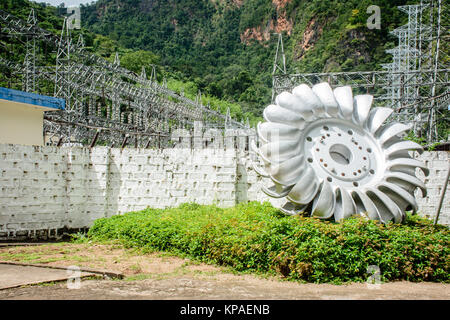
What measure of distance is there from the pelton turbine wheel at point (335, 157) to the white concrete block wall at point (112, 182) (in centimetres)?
254

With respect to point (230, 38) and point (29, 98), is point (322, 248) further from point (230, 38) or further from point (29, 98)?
point (230, 38)

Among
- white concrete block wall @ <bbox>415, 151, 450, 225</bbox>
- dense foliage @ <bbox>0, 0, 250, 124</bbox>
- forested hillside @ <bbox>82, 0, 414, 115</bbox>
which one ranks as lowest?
white concrete block wall @ <bbox>415, 151, 450, 225</bbox>

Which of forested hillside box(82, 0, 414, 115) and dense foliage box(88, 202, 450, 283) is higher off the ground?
forested hillside box(82, 0, 414, 115)

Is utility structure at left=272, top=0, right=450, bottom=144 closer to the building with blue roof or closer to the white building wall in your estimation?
the building with blue roof

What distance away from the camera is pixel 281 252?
7.32 meters

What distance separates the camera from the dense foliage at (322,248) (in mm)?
7188

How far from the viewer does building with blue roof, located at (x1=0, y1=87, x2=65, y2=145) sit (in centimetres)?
1334

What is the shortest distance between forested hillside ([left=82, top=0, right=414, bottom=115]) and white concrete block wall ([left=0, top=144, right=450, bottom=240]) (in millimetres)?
40375

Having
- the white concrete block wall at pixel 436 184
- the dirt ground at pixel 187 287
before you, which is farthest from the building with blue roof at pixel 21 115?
the white concrete block wall at pixel 436 184

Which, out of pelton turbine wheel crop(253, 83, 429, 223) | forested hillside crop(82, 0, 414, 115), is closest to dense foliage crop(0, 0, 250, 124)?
forested hillside crop(82, 0, 414, 115)

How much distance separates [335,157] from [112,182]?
6847 mm

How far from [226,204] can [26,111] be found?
7422mm

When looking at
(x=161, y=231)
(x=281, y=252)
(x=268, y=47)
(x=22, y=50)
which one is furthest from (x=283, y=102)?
(x=268, y=47)

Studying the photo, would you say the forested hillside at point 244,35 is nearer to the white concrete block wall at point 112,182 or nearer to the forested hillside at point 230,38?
the forested hillside at point 230,38
